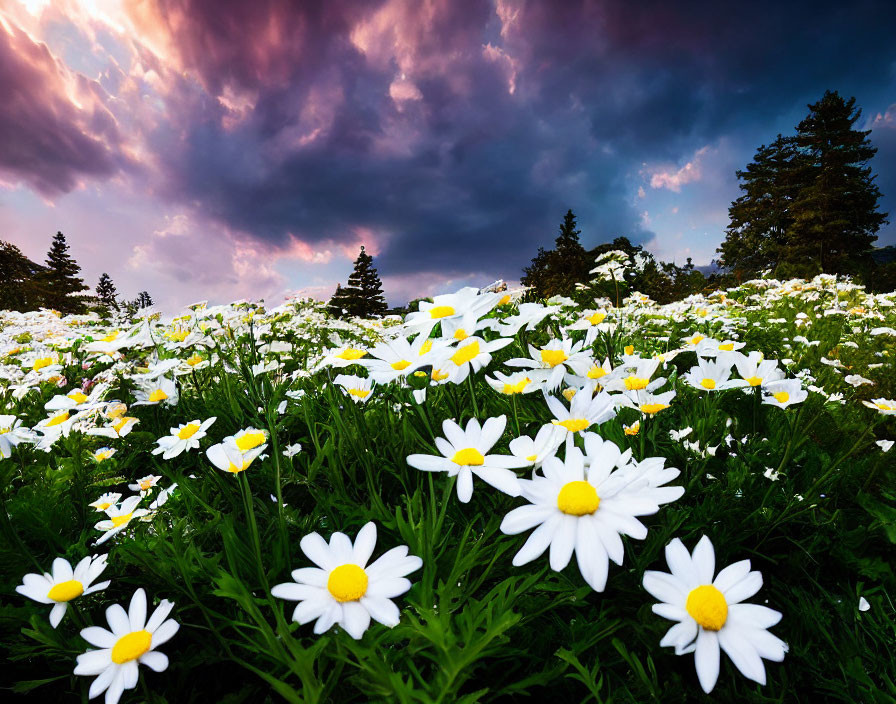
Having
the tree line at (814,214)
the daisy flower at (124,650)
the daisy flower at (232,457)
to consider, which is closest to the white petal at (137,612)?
the daisy flower at (124,650)

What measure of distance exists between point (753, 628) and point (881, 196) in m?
44.8

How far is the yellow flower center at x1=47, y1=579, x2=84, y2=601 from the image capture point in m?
0.90

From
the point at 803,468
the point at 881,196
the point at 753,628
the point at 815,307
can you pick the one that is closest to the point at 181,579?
the point at 753,628

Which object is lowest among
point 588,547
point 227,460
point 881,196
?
point 588,547

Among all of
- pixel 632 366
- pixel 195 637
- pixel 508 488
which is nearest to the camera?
pixel 508 488

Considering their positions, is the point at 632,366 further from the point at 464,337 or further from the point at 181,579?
the point at 181,579

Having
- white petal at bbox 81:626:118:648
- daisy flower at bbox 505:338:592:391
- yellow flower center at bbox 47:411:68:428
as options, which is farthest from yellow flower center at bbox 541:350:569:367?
yellow flower center at bbox 47:411:68:428

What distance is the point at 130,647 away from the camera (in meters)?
0.76

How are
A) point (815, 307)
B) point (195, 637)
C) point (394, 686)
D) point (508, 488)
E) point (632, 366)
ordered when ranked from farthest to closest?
point (815, 307)
point (632, 366)
point (195, 637)
point (508, 488)
point (394, 686)

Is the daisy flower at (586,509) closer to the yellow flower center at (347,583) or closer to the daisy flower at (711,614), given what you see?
the daisy flower at (711,614)

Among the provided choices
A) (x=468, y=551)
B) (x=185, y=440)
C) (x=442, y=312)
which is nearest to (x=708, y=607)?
(x=468, y=551)

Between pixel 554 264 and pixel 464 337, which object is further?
pixel 554 264

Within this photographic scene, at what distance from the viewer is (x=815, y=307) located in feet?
20.9

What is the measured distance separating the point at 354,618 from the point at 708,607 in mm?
529
